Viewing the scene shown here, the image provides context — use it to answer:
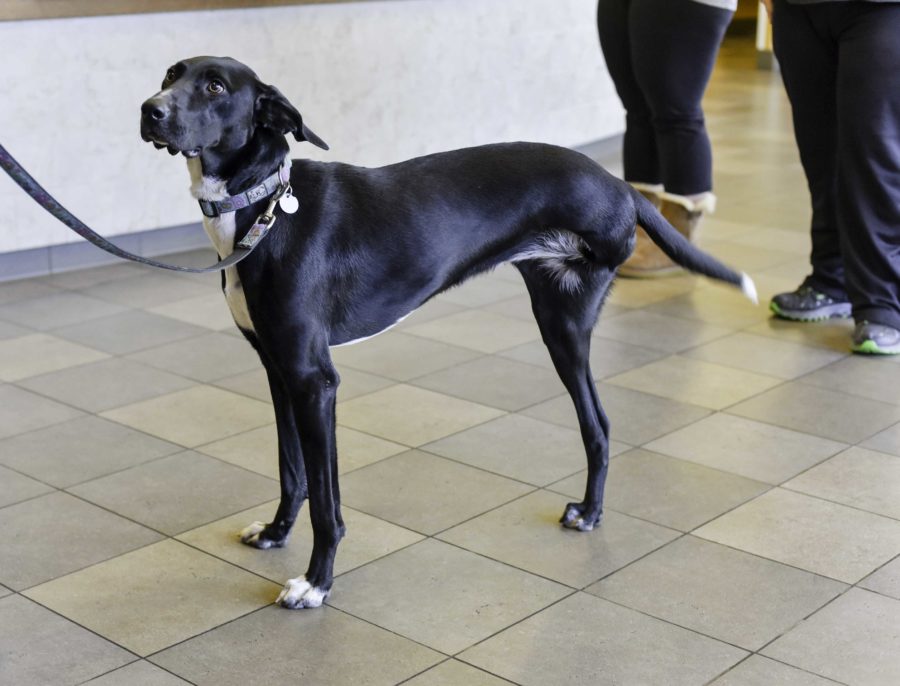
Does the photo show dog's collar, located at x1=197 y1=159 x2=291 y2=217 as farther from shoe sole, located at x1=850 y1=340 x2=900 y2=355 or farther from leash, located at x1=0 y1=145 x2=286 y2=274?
shoe sole, located at x1=850 y1=340 x2=900 y2=355

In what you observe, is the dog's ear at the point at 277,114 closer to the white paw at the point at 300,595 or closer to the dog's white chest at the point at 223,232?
the dog's white chest at the point at 223,232

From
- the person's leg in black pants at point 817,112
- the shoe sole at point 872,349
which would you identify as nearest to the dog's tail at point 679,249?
the shoe sole at point 872,349

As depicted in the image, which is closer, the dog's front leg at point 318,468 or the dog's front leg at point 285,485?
the dog's front leg at point 318,468

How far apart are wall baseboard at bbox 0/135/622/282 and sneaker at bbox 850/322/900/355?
281 centimetres

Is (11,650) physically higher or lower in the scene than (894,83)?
lower

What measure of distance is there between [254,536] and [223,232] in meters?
0.73

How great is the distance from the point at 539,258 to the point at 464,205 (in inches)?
10.3

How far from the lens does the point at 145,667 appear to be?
2.19 meters

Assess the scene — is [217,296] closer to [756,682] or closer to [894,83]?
[894,83]

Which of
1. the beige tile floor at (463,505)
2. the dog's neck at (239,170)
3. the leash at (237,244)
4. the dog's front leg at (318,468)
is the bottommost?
the beige tile floor at (463,505)

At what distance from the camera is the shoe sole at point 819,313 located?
4.35m

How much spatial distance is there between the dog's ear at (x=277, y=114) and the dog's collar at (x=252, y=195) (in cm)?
9

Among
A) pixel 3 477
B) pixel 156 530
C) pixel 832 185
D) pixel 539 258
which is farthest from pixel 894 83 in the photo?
pixel 3 477

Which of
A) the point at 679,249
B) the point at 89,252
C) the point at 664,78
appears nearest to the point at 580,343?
the point at 679,249
